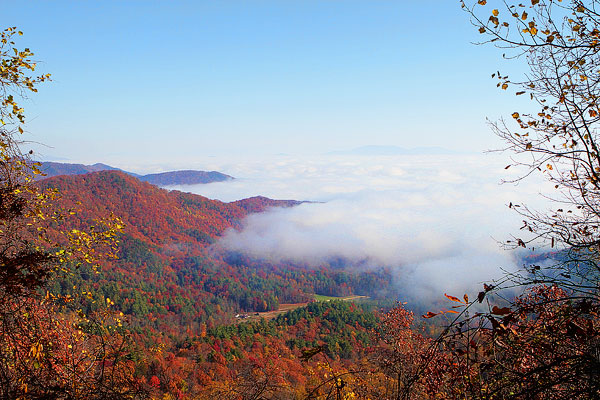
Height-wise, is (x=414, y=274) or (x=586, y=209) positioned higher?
(x=586, y=209)

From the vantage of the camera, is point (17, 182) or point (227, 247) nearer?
point (17, 182)

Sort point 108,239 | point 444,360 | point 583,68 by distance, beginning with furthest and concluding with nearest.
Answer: point 108,239 < point 444,360 < point 583,68

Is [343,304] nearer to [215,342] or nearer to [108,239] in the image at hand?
[215,342]

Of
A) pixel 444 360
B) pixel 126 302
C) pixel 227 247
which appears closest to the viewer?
pixel 444 360

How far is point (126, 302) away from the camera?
8019 centimetres

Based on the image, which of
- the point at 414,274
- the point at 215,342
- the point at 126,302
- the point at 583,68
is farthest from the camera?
the point at 414,274

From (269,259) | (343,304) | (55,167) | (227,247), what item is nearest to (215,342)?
(343,304)

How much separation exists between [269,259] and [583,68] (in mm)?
189250

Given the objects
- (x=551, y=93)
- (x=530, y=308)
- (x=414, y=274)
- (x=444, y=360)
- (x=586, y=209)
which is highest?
(x=551, y=93)

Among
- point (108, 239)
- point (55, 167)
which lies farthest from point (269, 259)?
point (108, 239)

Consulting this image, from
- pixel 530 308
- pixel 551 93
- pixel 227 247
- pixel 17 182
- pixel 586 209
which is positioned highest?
pixel 551 93

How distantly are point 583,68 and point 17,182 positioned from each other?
8.07m

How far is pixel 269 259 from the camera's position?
189750 mm

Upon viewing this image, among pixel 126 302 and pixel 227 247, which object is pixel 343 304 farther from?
pixel 227 247
